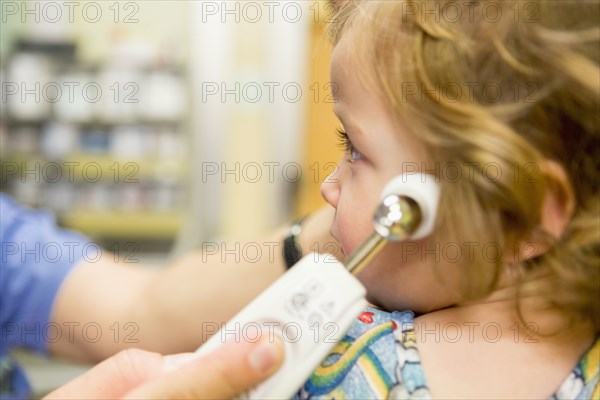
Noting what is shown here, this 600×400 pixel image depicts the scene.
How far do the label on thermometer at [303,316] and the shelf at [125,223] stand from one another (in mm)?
1787

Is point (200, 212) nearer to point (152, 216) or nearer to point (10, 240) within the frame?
point (152, 216)

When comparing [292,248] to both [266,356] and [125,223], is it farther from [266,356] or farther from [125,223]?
[125,223]

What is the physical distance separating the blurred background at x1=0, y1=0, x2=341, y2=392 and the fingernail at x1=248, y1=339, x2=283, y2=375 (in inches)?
63.3

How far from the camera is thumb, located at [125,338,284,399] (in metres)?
0.40

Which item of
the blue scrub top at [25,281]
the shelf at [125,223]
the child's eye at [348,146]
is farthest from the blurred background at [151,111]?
the child's eye at [348,146]

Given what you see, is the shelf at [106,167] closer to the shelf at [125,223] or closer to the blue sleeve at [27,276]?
the shelf at [125,223]

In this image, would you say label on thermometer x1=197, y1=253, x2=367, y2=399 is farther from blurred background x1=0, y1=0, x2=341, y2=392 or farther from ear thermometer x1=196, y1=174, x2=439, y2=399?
blurred background x1=0, y1=0, x2=341, y2=392

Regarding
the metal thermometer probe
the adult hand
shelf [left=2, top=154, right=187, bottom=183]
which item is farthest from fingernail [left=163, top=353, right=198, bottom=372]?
shelf [left=2, top=154, right=187, bottom=183]

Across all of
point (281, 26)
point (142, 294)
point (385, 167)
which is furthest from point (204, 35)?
point (385, 167)

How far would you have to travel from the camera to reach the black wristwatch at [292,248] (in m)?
0.73

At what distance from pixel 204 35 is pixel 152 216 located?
55cm

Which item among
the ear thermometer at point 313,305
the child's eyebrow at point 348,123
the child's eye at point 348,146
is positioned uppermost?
the child's eyebrow at point 348,123

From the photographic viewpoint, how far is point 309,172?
2232 millimetres

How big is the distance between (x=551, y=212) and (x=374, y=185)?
11cm
